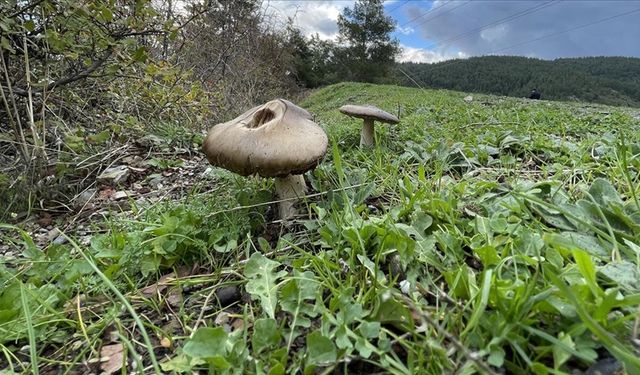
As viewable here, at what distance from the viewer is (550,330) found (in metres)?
0.99

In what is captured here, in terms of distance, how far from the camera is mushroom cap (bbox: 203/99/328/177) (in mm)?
1735

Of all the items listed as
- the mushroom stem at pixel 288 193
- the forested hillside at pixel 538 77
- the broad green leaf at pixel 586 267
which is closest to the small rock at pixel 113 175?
the mushroom stem at pixel 288 193

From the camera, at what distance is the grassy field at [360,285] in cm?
98

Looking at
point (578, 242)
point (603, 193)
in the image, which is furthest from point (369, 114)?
point (578, 242)

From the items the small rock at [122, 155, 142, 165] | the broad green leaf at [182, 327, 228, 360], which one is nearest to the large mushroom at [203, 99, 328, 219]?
the broad green leaf at [182, 327, 228, 360]

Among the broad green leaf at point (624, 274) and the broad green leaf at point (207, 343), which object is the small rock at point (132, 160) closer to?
the broad green leaf at point (207, 343)

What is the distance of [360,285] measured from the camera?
134 centimetres

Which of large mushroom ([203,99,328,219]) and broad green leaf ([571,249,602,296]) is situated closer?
broad green leaf ([571,249,602,296])

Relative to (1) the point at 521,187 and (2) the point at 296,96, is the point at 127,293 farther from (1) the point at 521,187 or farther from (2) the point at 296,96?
(2) the point at 296,96

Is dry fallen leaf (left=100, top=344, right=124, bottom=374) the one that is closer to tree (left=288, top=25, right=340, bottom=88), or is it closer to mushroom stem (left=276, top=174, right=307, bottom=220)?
mushroom stem (left=276, top=174, right=307, bottom=220)

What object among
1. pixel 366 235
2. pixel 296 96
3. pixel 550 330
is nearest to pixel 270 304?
pixel 366 235

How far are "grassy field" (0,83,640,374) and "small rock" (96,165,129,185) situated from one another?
0.84m

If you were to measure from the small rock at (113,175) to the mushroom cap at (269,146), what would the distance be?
1684 millimetres

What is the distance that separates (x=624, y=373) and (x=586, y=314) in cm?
16
